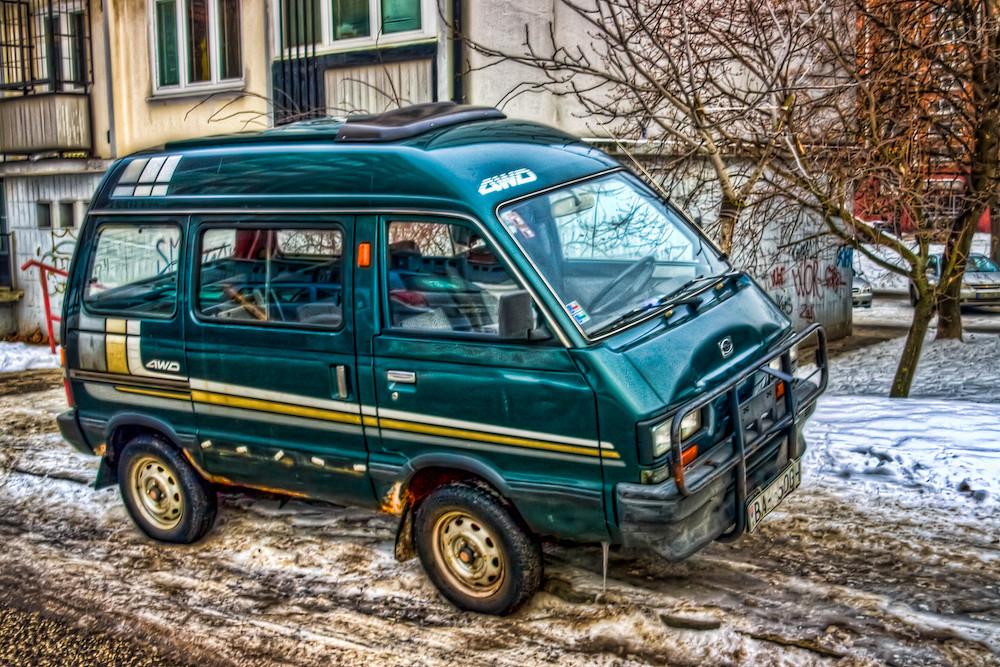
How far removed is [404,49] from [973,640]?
9.20 meters

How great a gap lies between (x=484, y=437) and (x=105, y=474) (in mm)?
2933

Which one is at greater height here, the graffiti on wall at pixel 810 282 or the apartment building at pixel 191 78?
the apartment building at pixel 191 78

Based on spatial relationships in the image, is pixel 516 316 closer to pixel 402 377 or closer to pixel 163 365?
pixel 402 377

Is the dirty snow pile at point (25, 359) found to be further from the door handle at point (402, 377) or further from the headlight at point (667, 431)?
the headlight at point (667, 431)

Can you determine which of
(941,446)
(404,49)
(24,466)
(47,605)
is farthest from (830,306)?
(47,605)

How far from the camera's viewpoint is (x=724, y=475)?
477 centimetres

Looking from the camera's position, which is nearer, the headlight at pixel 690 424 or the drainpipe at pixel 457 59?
the headlight at pixel 690 424

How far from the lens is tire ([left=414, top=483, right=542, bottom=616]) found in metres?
4.88

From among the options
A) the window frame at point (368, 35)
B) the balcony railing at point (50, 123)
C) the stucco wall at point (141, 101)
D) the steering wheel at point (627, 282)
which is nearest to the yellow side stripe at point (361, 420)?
the steering wheel at point (627, 282)

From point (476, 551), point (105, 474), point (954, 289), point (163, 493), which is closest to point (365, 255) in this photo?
point (476, 551)

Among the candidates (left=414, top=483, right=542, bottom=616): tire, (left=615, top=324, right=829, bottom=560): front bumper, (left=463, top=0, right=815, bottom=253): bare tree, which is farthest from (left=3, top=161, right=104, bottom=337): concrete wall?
(left=615, top=324, right=829, bottom=560): front bumper

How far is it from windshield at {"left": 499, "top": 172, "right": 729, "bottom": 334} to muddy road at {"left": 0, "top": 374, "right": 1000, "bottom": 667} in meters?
1.43

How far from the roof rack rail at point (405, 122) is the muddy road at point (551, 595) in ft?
7.62

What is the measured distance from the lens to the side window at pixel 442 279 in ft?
15.9
